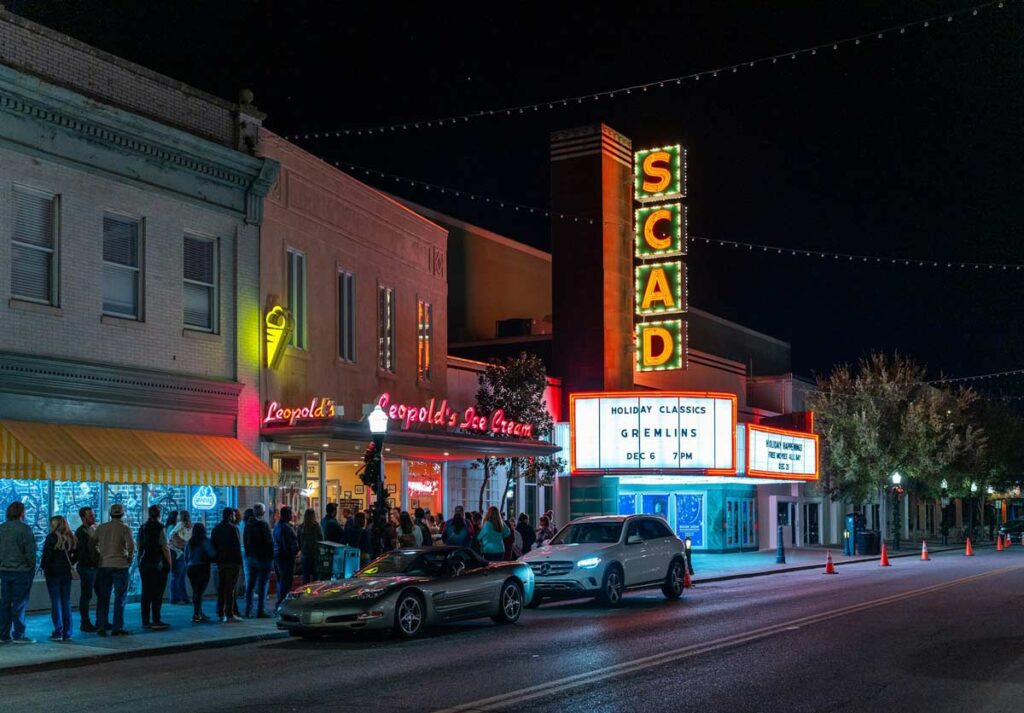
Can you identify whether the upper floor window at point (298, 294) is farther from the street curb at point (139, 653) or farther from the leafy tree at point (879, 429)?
the leafy tree at point (879, 429)

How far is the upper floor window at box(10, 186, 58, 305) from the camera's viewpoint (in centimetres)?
1928

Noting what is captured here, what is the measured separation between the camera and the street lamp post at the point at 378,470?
2094 centimetres

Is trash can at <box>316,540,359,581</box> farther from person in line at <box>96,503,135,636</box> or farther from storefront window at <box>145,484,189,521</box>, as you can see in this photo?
person in line at <box>96,503,135,636</box>

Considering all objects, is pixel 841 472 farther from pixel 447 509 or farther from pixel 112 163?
pixel 112 163

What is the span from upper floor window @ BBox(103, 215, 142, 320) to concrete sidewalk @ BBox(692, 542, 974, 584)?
1458 centimetres

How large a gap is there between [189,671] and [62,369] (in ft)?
24.7

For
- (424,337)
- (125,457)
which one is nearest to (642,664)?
(125,457)

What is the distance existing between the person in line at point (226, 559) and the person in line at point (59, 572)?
2.55m

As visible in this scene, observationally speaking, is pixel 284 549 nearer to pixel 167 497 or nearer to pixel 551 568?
pixel 167 497

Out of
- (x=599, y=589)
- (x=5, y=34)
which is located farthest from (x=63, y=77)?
(x=599, y=589)

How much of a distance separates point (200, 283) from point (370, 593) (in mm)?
8847

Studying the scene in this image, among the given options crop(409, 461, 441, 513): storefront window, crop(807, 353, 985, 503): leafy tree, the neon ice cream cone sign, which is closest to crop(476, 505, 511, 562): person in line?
the neon ice cream cone sign

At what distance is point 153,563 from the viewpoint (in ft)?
58.0

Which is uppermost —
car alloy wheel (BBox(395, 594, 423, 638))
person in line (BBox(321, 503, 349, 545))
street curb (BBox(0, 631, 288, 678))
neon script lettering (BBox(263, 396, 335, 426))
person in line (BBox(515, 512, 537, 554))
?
neon script lettering (BBox(263, 396, 335, 426))
